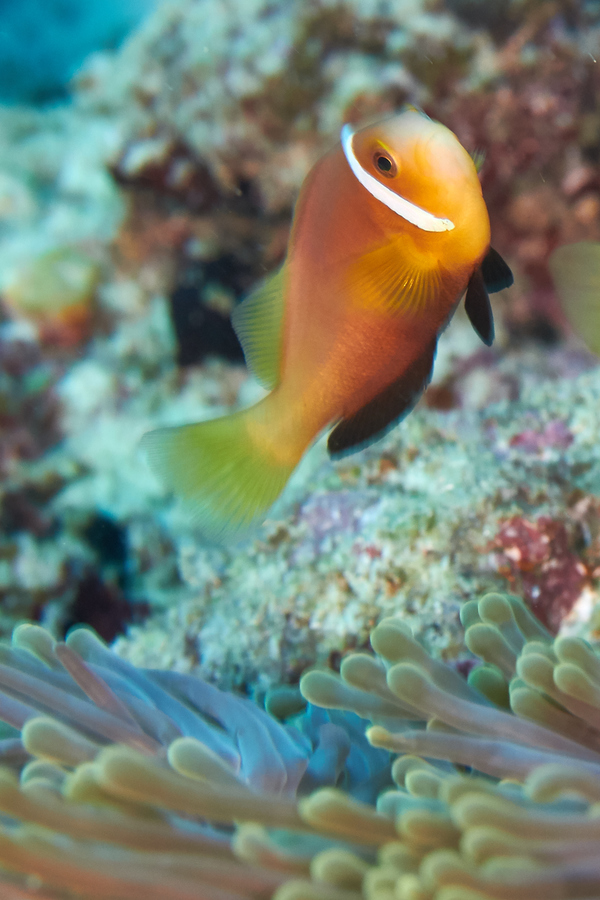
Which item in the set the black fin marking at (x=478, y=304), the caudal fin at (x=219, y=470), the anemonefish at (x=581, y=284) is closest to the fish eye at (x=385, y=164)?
the black fin marking at (x=478, y=304)

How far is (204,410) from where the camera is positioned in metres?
2.41

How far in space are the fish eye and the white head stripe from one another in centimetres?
1

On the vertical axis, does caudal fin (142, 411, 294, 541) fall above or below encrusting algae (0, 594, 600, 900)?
above

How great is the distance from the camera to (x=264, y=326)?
1051mm

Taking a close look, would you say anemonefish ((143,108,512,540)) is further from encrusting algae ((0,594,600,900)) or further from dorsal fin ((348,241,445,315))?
encrusting algae ((0,594,600,900))

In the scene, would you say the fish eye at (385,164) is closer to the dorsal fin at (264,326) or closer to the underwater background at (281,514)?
the dorsal fin at (264,326)

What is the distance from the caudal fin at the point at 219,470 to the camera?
108 cm

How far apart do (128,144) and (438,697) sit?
A: 2.24m

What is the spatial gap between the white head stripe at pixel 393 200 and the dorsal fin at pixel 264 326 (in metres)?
0.19

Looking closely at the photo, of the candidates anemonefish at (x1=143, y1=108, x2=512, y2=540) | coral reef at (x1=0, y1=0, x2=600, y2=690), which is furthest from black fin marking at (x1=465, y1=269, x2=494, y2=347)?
coral reef at (x1=0, y1=0, x2=600, y2=690)

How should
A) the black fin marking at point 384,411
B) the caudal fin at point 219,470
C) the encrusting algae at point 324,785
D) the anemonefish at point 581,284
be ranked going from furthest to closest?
the anemonefish at point 581,284 → the caudal fin at point 219,470 → the black fin marking at point 384,411 → the encrusting algae at point 324,785

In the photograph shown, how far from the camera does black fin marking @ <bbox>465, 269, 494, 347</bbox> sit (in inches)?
36.2

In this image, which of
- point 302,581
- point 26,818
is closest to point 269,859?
point 26,818

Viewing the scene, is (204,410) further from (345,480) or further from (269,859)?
(269,859)
